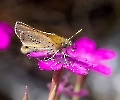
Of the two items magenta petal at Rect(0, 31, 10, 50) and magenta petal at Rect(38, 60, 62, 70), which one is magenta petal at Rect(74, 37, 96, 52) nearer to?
magenta petal at Rect(0, 31, 10, 50)

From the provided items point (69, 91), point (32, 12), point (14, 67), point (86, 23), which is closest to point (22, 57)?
point (14, 67)

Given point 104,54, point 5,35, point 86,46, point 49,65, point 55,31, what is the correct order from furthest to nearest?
point 55,31, point 5,35, point 86,46, point 104,54, point 49,65

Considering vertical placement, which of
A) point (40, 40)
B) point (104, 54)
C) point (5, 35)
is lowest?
point (40, 40)

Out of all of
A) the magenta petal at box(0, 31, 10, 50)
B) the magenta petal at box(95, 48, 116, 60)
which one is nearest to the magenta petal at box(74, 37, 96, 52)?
the magenta petal at box(95, 48, 116, 60)

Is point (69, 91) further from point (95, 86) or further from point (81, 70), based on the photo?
point (95, 86)

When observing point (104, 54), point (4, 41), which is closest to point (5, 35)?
point (4, 41)

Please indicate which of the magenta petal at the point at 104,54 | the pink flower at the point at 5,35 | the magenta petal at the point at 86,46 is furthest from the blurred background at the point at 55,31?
the magenta petal at the point at 104,54

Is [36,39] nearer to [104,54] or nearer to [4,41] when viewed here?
[104,54]
